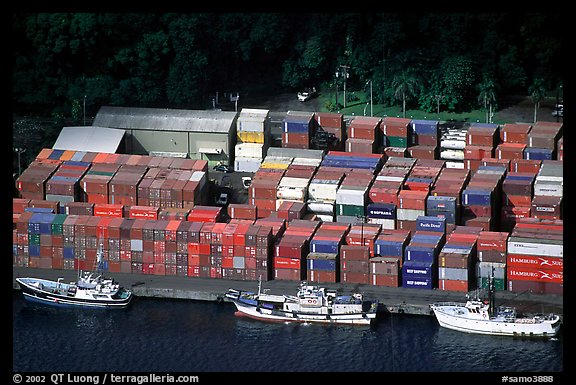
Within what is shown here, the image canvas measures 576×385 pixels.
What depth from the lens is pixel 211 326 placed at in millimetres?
79500

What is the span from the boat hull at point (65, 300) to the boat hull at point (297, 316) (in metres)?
6.76

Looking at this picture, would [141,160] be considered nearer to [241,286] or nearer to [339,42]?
[241,286]

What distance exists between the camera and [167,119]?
325 ft

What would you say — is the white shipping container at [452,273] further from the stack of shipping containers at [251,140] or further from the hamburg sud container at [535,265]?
the stack of shipping containers at [251,140]

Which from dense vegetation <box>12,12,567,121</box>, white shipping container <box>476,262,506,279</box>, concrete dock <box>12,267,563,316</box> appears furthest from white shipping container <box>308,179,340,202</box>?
dense vegetation <box>12,12,567,121</box>

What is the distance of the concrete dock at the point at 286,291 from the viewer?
80000mm

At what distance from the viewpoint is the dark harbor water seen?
7394cm

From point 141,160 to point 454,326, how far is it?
2608 cm

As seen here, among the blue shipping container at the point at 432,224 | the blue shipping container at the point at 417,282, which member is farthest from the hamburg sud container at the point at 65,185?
the blue shipping container at the point at 417,282

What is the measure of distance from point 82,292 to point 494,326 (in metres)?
23.9

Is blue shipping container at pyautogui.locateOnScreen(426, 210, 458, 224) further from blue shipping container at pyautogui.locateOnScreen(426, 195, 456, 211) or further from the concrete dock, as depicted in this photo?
the concrete dock

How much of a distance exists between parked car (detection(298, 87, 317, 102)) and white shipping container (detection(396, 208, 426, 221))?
21.2m

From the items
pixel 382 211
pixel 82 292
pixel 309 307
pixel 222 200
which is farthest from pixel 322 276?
pixel 82 292

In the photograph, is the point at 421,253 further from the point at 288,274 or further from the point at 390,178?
the point at 390,178
